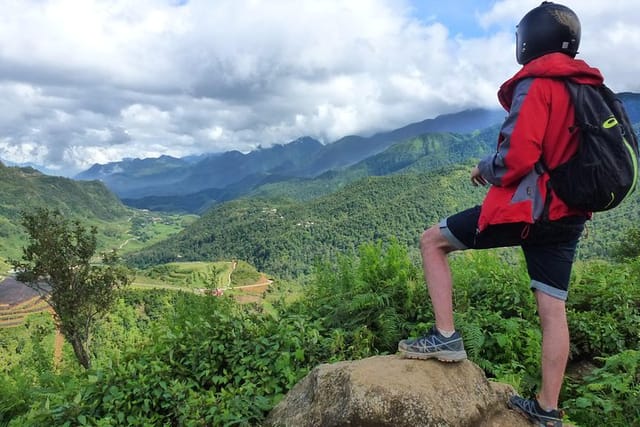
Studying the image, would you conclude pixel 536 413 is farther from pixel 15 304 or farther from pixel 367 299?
pixel 15 304

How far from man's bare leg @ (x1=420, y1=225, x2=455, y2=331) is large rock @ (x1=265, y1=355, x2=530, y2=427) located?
462mm

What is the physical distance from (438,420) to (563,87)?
256 cm

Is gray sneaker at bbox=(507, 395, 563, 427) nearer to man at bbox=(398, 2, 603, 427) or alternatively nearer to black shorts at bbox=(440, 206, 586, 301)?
man at bbox=(398, 2, 603, 427)

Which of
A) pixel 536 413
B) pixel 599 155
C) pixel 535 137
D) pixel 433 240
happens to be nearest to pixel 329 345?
pixel 433 240

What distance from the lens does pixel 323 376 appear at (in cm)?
391

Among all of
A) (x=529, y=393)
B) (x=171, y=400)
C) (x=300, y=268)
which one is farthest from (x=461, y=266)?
(x=300, y=268)

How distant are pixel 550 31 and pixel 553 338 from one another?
221 cm

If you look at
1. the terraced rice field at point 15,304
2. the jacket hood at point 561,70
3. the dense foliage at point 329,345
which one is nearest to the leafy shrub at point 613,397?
the dense foliage at point 329,345

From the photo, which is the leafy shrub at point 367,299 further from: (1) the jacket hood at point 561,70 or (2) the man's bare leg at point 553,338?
(1) the jacket hood at point 561,70

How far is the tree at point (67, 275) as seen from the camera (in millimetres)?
22047

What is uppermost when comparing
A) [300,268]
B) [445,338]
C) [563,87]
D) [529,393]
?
[563,87]

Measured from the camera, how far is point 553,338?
3264 millimetres

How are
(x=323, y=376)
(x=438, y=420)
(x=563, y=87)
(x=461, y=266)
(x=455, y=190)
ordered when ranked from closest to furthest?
(x=563, y=87), (x=438, y=420), (x=323, y=376), (x=461, y=266), (x=455, y=190)

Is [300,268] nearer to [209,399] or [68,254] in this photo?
[68,254]
